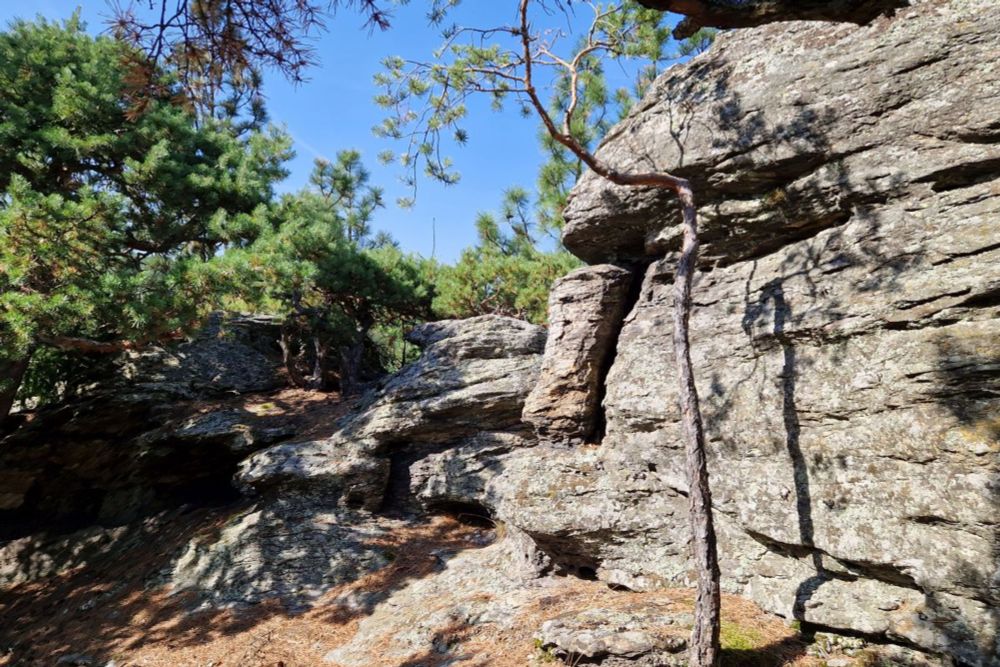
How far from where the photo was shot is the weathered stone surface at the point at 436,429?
9867mm

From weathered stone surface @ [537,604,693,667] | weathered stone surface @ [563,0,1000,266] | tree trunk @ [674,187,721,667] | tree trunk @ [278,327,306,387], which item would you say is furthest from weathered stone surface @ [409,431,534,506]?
tree trunk @ [278,327,306,387]

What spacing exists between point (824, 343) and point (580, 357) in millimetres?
3523

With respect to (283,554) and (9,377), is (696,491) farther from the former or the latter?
(9,377)

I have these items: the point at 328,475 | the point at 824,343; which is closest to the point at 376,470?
the point at 328,475

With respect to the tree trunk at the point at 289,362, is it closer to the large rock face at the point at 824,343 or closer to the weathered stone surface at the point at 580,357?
the weathered stone surface at the point at 580,357

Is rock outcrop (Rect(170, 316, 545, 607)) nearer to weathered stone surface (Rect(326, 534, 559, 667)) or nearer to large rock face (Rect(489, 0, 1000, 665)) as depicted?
weathered stone surface (Rect(326, 534, 559, 667))

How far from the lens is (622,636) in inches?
199

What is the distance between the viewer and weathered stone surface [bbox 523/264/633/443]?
8.38 metres

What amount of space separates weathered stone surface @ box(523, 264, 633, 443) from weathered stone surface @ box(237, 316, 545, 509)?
1.30m

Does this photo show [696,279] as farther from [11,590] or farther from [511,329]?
[11,590]

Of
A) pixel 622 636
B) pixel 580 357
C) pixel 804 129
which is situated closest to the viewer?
A: pixel 622 636

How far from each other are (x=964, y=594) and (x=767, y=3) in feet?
16.2

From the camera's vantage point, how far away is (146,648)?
23.6ft

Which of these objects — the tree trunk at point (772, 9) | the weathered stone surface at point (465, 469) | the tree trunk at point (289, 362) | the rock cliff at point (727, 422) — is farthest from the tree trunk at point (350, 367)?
the tree trunk at point (772, 9)
